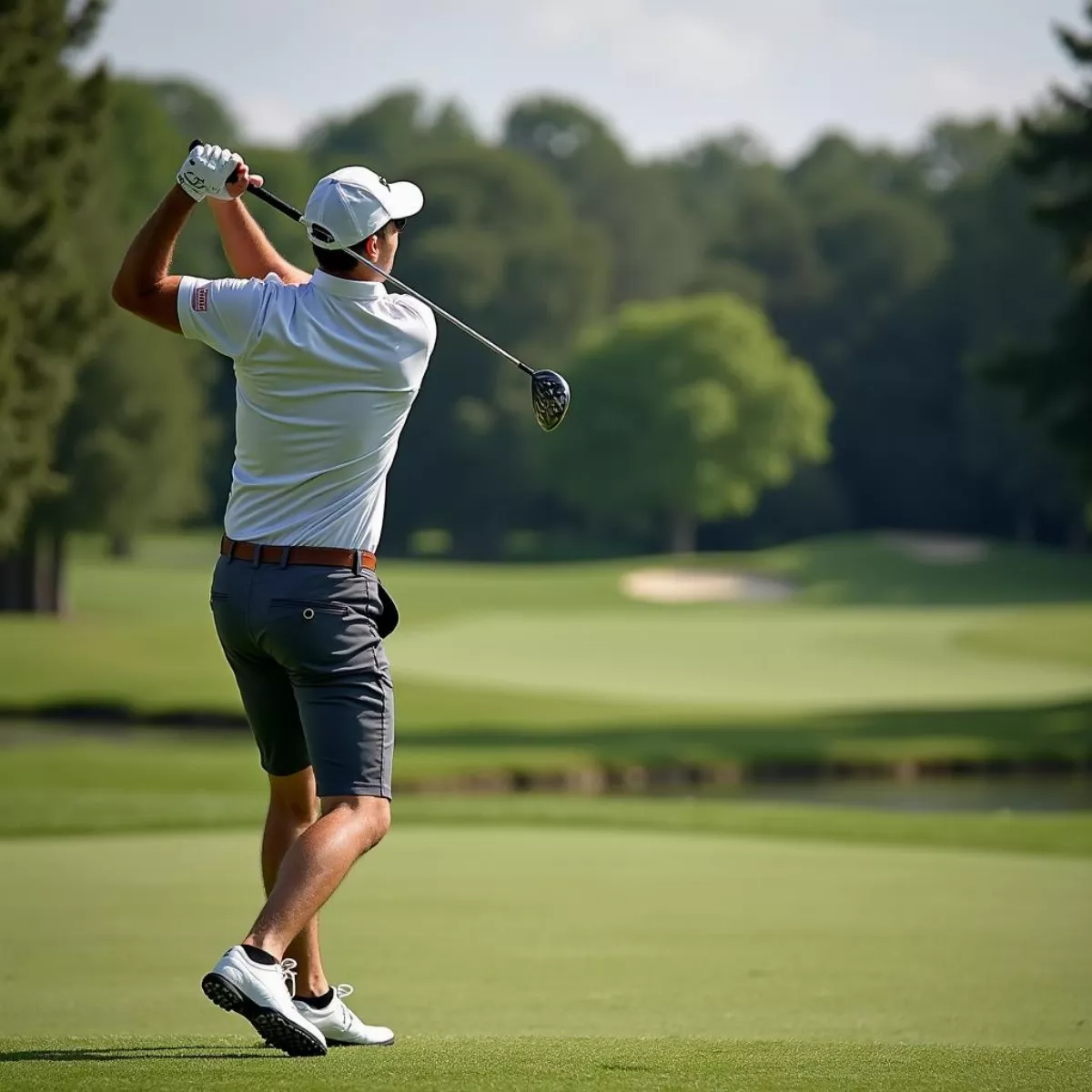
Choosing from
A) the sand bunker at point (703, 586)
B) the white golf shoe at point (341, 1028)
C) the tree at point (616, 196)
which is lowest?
the sand bunker at point (703, 586)

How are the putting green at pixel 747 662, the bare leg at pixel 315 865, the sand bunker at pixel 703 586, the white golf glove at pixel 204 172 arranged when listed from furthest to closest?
the sand bunker at pixel 703 586
the putting green at pixel 747 662
the white golf glove at pixel 204 172
the bare leg at pixel 315 865

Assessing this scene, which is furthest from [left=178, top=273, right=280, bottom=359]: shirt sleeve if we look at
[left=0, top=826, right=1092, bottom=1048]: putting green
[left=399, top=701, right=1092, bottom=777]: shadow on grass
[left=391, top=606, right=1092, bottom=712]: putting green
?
[left=391, top=606, right=1092, bottom=712]: putting green

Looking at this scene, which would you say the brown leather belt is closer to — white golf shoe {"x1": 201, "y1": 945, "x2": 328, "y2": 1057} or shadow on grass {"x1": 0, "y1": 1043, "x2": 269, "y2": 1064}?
white golf shoe {"x1": 201, "y1": 945, "x2": 328, "y2": 1057}

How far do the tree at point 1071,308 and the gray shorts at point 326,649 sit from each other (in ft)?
67.0

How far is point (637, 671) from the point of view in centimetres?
3098

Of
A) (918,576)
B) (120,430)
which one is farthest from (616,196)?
(120,430)

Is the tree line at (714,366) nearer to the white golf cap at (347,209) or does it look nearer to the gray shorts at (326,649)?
the white golf cap at (347,209)

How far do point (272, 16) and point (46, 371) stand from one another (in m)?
12.3

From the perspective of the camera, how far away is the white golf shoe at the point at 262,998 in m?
4.11

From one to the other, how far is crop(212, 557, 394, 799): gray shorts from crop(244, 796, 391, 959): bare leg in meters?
0.04

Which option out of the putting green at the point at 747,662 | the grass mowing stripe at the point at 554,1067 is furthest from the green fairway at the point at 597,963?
the putting green at the point at 747,662

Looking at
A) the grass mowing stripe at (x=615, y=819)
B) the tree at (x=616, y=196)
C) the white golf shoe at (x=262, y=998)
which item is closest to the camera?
the white golf shoe at (x=262, y=998)

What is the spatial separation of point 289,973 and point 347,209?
168 centimetres

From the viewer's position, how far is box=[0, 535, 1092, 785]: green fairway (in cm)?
2173
